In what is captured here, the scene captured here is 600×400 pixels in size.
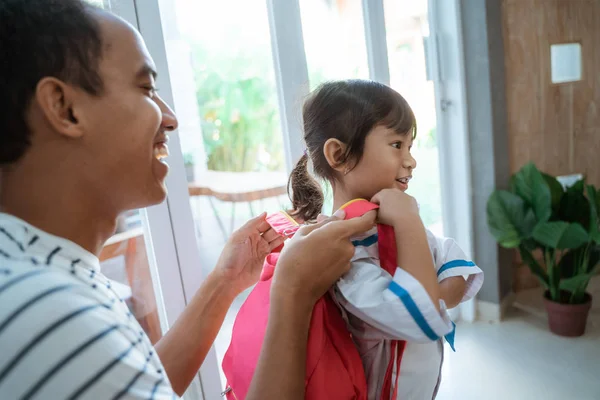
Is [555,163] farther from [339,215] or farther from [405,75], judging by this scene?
[339,215]

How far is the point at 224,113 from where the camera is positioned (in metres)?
1.44

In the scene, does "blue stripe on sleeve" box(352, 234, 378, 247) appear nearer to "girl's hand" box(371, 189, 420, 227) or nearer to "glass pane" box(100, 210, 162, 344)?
"girl's hand" box(371, 189, 420, 227)

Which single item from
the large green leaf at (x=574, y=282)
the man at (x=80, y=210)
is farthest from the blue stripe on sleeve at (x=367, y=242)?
the large green leaf at (x=574, y=282)

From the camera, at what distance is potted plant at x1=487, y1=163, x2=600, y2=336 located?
210 cm

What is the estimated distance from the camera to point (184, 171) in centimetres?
124

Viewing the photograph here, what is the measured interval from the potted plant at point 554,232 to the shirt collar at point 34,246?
7.01ft

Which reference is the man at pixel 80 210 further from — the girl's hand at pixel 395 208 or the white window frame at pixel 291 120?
the white window frame at pixel 291 120

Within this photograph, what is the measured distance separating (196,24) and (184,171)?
48 cm

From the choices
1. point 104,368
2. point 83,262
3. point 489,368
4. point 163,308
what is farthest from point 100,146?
point 489,368

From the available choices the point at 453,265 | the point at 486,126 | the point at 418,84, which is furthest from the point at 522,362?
the point at 453,265

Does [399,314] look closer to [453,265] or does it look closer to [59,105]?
[453,265]

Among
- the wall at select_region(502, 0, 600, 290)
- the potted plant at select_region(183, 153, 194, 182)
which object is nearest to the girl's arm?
the potted plant at select_region(183, 153, 194, 182)

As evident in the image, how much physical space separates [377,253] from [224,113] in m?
0.81

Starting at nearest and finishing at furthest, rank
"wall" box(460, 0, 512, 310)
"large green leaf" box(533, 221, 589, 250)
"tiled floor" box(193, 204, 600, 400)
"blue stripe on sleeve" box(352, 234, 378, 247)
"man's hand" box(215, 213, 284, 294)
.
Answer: "blue stripe on sleeve" box(352, 234, 378, 247), "man's hand" box(215, 213, 284, 294), "tiled floor" box(193, 204, 600, 400), "large green leaf" box(533, 221, 589, 250), "wall" box(460, 0, 512, 310)
